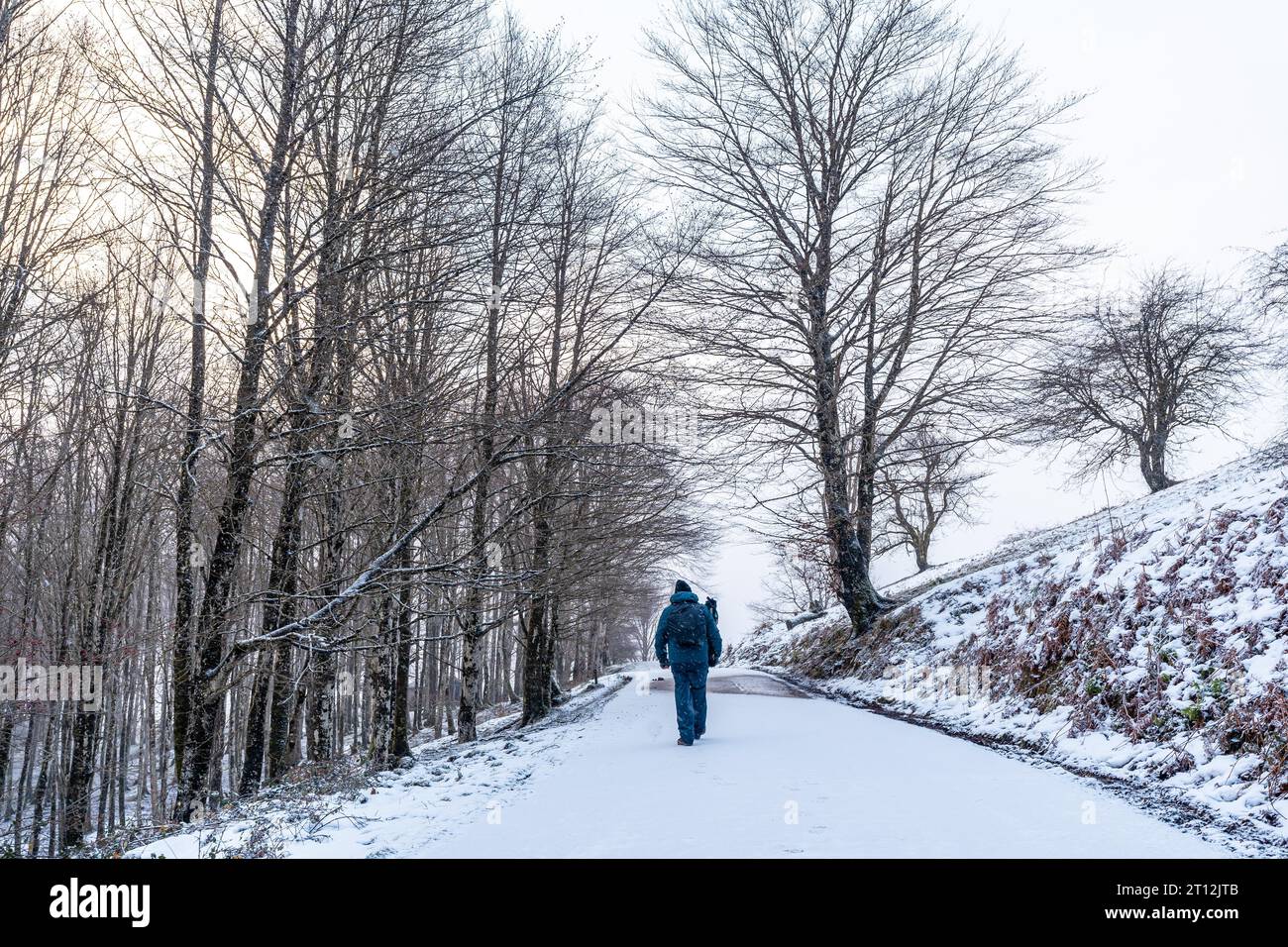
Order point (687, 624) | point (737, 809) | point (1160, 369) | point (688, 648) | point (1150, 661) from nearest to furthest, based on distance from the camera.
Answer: point (737, 809), point (1150, 661), point (688, 648), point (687, 624), point (1160, 369)

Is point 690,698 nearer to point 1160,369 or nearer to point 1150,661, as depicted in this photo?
point 1150,661

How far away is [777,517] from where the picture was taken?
14.8 metres

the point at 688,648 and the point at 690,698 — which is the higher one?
the point at 688,648

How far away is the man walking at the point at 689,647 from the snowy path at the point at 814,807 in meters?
0.62

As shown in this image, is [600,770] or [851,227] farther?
[851,227]

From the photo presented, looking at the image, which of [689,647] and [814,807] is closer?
[814,807]

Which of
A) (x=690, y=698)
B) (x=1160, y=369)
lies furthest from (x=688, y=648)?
(x=1160, y=369)

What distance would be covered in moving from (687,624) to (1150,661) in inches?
190

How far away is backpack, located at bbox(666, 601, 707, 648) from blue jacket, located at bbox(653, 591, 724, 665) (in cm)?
4

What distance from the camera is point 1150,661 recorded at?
270 inches

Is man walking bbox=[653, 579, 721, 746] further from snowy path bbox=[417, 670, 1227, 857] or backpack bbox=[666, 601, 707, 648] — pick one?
Answer: snowy path bbox=[417, 670, 1227, 857]
